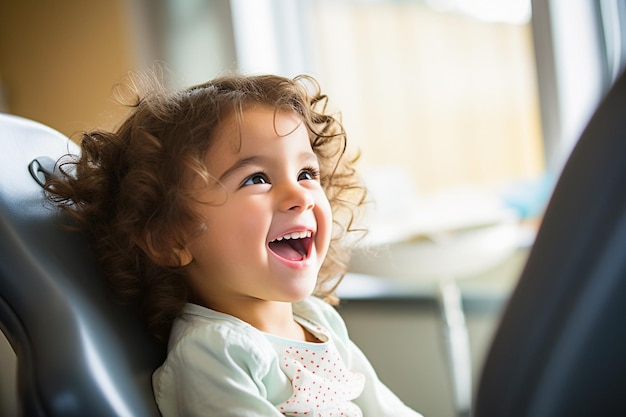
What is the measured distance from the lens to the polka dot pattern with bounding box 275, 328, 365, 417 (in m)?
0.89

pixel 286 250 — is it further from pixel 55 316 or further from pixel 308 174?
pixel 55 316

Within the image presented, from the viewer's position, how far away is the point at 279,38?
10.2 ft

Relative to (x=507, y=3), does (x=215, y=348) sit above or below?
below

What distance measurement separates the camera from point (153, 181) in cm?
91

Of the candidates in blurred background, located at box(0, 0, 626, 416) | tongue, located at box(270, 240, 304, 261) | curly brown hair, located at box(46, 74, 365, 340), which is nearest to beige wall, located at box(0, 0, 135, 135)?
blurred background, located at box(0, 0, 626, 416)

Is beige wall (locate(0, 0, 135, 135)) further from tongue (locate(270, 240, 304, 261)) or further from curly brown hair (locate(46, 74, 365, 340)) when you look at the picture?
tongue (locate(270, 240, 304, 261))

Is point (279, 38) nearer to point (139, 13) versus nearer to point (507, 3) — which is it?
point (139, 13)

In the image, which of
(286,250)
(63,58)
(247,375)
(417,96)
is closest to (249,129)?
(286,250)

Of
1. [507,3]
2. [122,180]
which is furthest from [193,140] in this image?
[507,3]

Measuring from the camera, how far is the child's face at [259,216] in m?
0.89

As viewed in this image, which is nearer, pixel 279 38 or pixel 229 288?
pixel 229 288

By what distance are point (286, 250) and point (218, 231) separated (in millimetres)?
95

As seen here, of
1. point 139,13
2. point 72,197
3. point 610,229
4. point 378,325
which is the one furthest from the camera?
point 139,13

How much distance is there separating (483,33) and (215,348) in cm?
202
